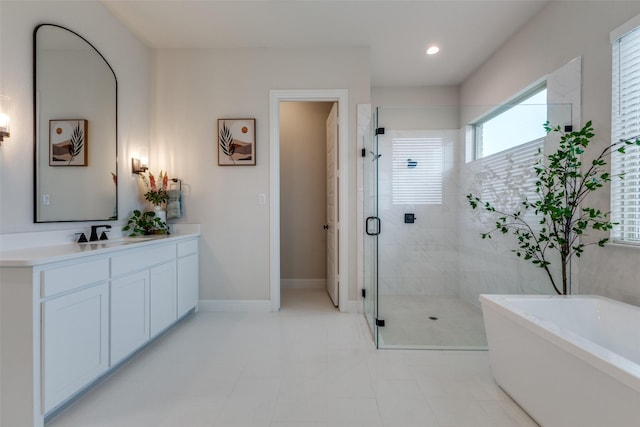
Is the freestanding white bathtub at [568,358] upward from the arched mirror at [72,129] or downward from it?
downward

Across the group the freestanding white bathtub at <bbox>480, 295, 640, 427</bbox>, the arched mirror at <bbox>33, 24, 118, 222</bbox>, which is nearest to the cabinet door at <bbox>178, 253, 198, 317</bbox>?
the arched mirror at <bbox>33, 24, 118, 222</bbox>

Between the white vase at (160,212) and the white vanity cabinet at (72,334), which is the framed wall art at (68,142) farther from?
the white vanity cabinet at (72,334)

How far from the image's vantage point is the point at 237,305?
3.04 metres

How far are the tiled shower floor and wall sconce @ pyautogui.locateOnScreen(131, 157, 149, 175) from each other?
8.35 feet

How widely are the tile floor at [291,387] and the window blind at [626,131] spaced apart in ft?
4.09

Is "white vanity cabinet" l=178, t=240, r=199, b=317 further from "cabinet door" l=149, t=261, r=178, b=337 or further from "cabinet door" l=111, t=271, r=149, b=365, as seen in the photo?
"cabinet door" l=111, t=271, r=149, b=365

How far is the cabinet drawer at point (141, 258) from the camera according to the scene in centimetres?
182

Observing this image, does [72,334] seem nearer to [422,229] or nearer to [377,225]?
[377,225]

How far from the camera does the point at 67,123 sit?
202 centimetres

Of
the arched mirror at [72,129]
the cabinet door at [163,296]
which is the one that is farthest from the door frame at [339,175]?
the arched mirror at [72,129]

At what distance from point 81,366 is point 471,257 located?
298 cm

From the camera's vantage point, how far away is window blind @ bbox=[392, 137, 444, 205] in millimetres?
2588

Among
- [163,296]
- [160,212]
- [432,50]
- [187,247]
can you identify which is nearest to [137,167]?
[160,212]

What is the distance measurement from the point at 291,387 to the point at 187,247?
→ 170cm
